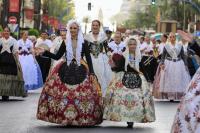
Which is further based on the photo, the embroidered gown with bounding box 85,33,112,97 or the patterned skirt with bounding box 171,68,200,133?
the embroidered gown with bounding box 85,33,112,97

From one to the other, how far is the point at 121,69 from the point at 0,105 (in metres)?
4.51

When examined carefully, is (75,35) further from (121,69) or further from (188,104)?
(188,104)

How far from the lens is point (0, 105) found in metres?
16.1

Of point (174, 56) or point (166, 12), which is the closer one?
point (174, 56)

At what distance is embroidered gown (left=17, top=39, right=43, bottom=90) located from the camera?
21609mm

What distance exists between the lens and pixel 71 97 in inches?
458

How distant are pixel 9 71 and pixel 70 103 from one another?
6424 mm

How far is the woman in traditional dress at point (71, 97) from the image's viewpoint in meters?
11.6

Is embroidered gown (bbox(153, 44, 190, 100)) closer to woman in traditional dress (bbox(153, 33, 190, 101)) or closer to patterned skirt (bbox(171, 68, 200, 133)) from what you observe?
woman in traditional dress (bbox(153, 33, 190, 101))

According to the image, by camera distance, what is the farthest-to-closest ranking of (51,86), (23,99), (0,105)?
(23,99) → (0,105) → (51,86)

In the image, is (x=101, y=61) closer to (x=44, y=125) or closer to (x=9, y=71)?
(x=44, y=125)

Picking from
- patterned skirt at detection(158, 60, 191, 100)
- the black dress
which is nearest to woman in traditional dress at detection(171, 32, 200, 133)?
the black dress

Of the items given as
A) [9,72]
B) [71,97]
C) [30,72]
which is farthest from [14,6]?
[71,97]

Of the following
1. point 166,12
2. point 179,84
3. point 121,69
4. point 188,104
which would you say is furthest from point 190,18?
point 188,104
